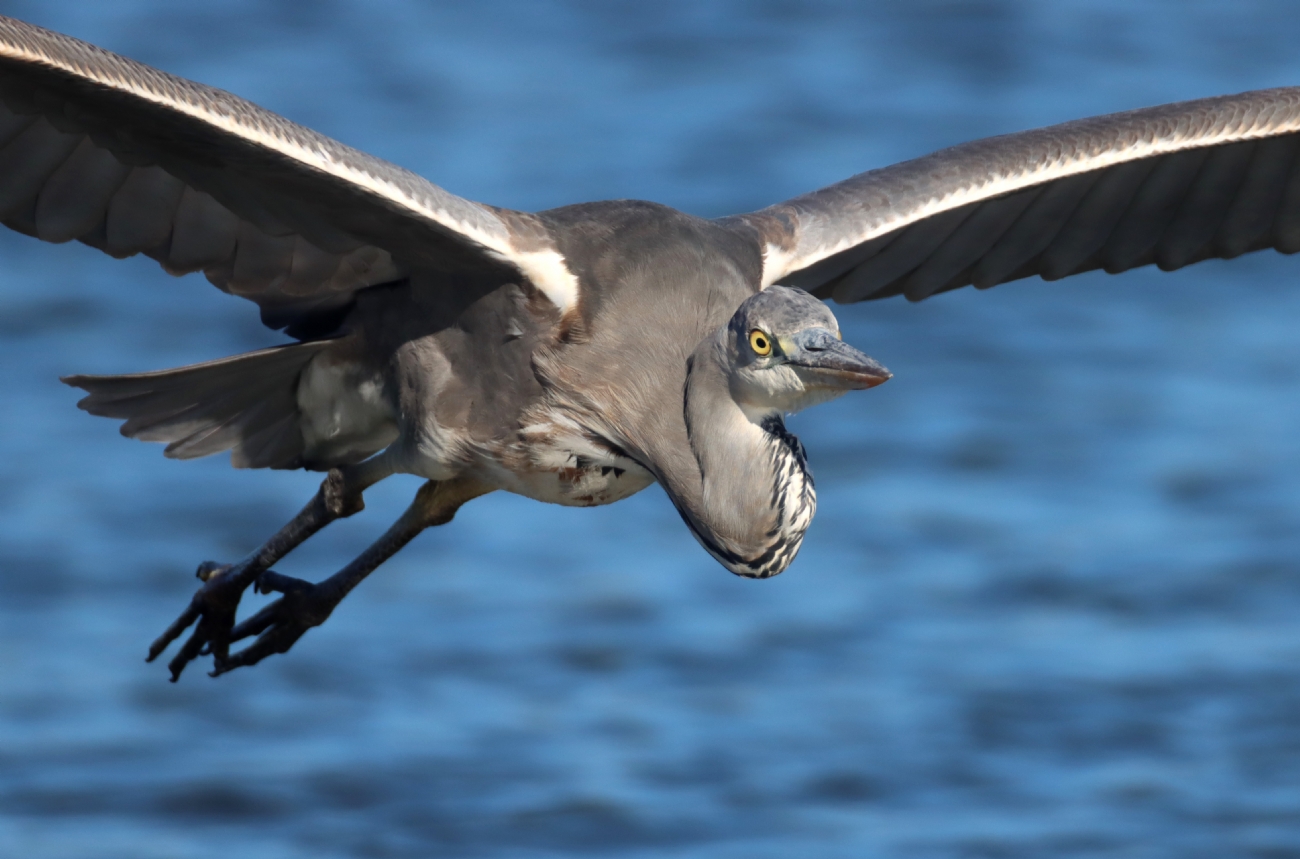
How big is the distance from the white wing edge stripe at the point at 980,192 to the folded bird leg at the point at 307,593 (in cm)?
149

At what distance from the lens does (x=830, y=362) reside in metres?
5.89

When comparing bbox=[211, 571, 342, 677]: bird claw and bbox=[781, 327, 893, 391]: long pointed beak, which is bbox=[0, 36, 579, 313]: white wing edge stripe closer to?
bbox=[781, 327, 893, 391]: long pointed beak

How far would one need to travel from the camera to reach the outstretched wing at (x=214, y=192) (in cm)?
605

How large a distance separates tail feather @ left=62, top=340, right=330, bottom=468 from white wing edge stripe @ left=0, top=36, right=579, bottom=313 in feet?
3.23

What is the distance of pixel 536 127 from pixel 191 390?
1020 cm

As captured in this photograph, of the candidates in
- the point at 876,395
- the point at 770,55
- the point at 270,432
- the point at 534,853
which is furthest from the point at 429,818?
the point at 770,55

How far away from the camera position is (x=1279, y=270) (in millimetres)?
17531

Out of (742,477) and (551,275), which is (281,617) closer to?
(551,275)

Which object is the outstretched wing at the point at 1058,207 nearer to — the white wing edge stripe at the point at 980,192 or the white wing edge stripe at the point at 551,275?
the white wing edge stripe at the point at 980,192

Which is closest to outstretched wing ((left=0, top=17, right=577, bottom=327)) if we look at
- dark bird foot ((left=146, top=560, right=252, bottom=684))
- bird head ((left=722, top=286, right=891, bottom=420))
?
bird head ((left=722, top=286, right=891, bottom=420))

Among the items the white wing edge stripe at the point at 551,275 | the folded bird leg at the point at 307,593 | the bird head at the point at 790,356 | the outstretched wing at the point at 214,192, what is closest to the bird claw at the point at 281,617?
the folded bird leg at the point at 307,593

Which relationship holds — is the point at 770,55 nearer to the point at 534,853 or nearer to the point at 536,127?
the point at 536,127

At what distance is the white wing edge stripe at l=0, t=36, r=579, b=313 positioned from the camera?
5941mm

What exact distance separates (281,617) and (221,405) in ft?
3.36
